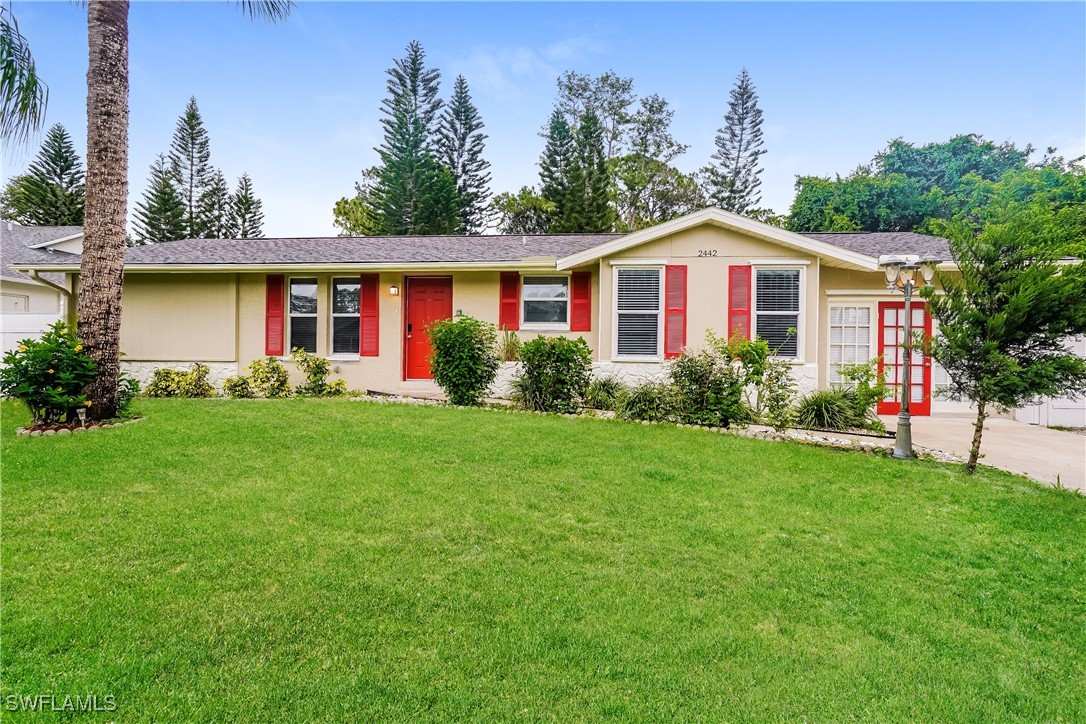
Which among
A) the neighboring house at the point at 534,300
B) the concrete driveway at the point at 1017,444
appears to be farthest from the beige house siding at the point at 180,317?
the concrete driveway at the point at 1017,444

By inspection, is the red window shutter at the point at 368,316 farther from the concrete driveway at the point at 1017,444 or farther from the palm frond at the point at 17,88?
the concrete driveway at the point at 1017,444

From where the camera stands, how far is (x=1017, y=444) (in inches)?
273

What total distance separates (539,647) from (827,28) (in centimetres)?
1411

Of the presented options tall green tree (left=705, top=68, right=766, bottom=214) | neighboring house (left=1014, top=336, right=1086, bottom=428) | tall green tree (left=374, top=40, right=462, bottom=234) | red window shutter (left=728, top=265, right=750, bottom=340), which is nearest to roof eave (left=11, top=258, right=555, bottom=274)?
red window shutter (left=728, top=265, right=750, bottom=340)

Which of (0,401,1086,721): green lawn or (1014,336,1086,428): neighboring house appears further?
(1014,336,1086,428): neighboring house

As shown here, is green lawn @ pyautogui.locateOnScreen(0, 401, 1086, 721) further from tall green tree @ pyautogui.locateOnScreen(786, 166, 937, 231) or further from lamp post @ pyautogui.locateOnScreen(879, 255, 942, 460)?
tall green tree @ pyautogui.locateOnScreen(786, 166, 937, 231)

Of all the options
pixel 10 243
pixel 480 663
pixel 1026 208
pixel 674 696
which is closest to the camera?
pixel 674 696

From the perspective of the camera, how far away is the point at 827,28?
11.2 m

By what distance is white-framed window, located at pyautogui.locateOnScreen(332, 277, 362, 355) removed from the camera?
10.3 m

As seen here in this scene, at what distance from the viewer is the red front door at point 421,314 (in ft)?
33.7

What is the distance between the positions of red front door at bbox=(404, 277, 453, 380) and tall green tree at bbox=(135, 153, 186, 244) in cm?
2311

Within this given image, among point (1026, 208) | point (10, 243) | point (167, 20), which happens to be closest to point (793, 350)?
point (1026, 208)

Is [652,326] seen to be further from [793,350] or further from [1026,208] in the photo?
[1026,208]

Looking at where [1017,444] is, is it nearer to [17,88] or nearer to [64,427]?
[64,427]
